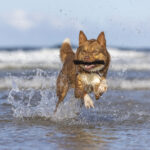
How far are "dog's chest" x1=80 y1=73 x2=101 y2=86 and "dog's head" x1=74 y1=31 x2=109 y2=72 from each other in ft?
0.43

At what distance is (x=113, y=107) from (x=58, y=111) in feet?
5.36

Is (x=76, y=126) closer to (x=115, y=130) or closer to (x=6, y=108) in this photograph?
(x=115, y=130)

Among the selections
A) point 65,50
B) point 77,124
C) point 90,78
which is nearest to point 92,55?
point 90,78

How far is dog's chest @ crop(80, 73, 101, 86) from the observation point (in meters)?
6.13

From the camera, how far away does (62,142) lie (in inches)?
198

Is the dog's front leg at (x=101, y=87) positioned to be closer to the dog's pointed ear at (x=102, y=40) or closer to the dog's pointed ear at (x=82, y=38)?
the dog's pointed ear at (x=102, y=40)

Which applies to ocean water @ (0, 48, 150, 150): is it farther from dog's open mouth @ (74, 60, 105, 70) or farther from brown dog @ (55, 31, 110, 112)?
dog's open mouth @ (74, 60, 105, 70)

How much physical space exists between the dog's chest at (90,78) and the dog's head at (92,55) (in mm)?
132

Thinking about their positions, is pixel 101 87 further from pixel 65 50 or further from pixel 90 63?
pixel 65 50

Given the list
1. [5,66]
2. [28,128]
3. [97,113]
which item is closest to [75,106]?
[97,113]

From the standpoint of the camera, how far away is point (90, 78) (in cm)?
614

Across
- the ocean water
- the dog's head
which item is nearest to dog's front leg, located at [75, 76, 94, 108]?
the dog's head

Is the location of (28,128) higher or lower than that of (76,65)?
lower

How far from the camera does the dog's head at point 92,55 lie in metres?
5.86
